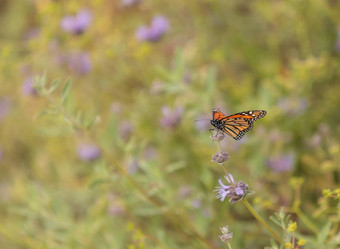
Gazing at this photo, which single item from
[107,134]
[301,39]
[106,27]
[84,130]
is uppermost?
[106,27]

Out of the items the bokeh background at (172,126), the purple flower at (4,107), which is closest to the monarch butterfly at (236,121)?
the bokeh background at (172,126)

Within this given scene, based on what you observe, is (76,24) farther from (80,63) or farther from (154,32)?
(154,32)

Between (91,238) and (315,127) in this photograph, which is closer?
(91,238)

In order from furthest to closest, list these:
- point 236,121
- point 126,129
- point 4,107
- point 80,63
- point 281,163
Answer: point 4,107
point 80,63
point 126,129
point 281,163
point 236,121

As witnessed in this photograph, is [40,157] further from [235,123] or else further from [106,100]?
[235,123]

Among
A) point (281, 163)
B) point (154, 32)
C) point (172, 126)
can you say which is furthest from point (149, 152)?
point (281, 163)

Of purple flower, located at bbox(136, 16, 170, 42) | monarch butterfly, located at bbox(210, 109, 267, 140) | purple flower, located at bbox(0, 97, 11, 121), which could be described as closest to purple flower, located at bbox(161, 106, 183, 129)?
purple flower, located at bbox(136, 16, 170, 42)

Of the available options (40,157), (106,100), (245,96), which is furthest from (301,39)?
(40,157)

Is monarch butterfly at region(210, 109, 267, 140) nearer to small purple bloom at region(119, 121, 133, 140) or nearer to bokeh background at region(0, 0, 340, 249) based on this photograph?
bokeh background at region(0, 0, 340, 249)
